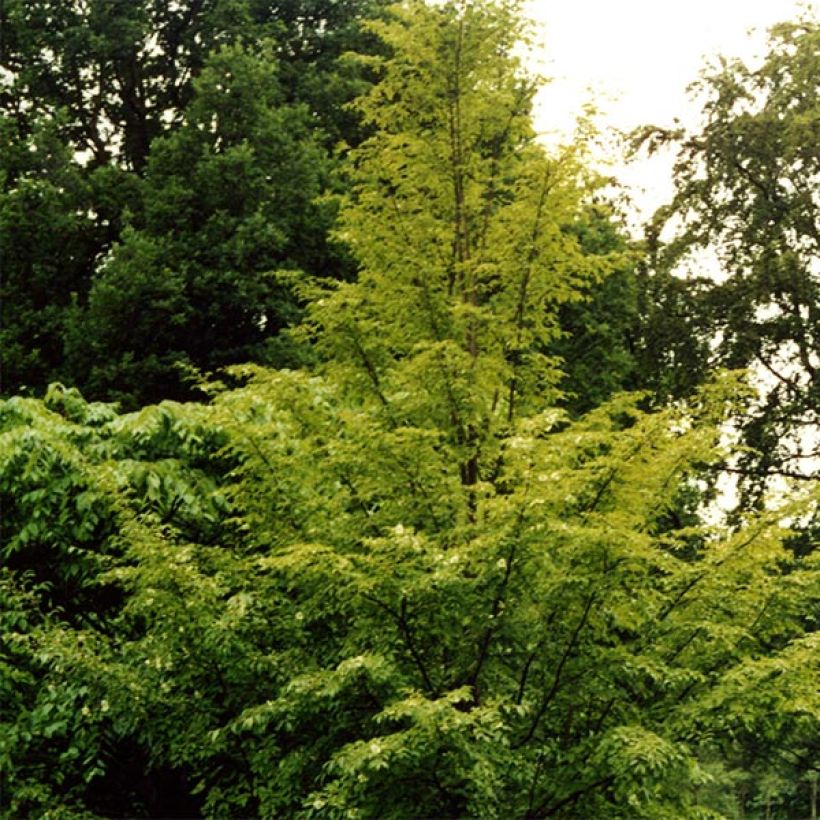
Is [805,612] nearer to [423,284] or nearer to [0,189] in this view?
[423,284]

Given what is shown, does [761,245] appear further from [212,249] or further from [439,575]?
[439,575]

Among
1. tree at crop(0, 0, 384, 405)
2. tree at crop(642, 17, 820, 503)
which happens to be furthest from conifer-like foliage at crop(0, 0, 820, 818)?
tree at crop(642, 17, 820, 503)

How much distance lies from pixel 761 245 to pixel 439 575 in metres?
15.8

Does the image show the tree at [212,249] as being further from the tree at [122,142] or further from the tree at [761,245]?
the tree at [761,245]

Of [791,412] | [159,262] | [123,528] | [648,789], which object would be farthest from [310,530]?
[791,412]

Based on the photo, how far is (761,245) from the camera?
19484mm

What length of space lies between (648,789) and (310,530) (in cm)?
253

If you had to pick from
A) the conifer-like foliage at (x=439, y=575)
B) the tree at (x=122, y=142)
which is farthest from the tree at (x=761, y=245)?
the conifer-like foliage at (x=439, y=575)

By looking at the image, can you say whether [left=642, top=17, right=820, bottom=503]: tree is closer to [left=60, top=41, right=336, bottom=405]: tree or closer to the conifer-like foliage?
[left=60, top=41, right=336, bottom=405]: tree

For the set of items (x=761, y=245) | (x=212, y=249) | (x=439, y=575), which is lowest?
(x=439, y=575)

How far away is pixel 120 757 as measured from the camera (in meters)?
9.12

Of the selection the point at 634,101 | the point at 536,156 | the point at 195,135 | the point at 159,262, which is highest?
the point at 634,101

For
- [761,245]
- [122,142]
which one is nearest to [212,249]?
[122,142]

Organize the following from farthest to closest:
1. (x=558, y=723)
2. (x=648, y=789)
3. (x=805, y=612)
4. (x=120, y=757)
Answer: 1. (x=120, y=757)
2. (x=805, y=612)
3. (x=558, y=723)
4. (x=648, y=789)
